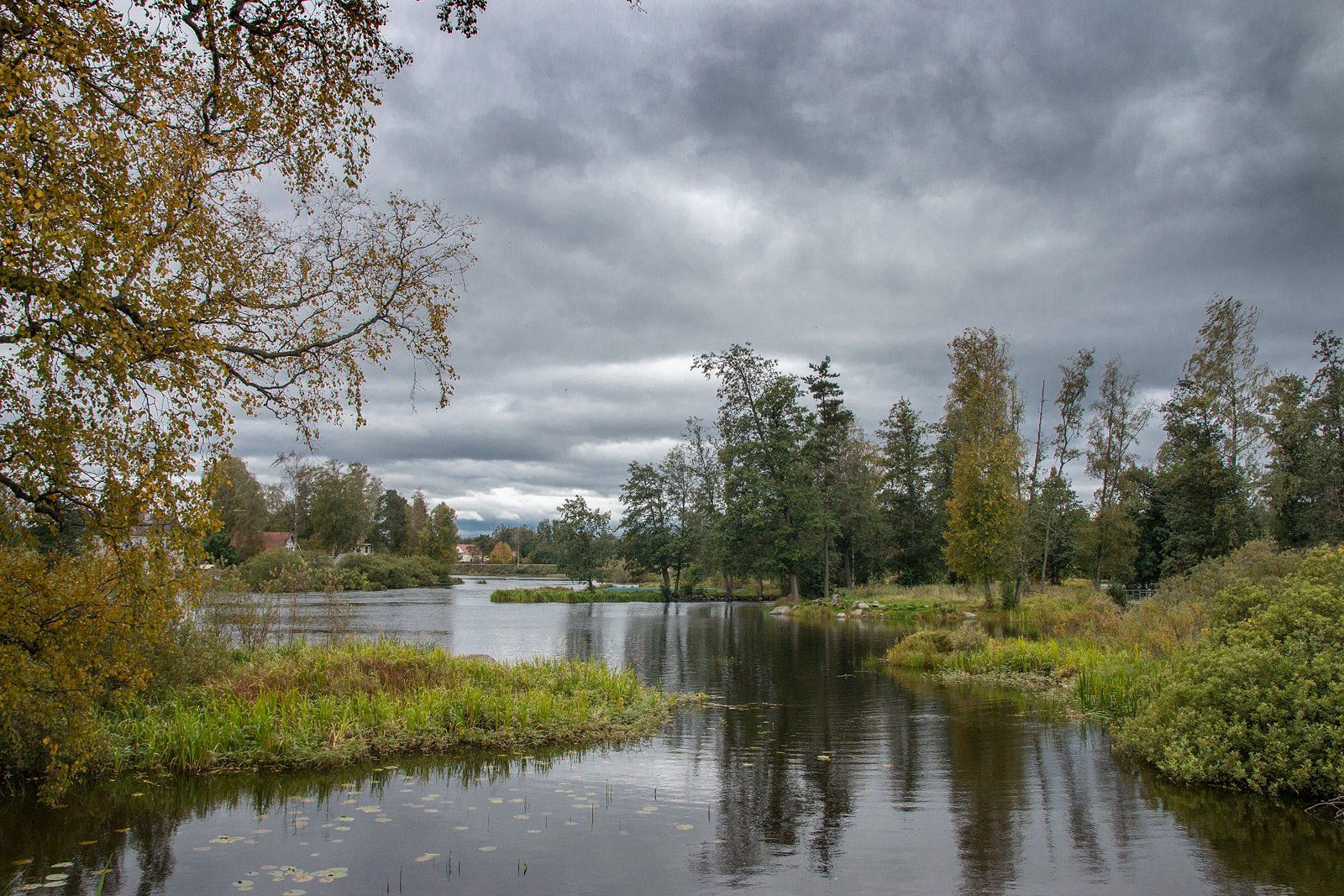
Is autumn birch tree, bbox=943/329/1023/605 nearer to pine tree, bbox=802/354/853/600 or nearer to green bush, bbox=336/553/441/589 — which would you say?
pine tree, bbox=802/354/853/600

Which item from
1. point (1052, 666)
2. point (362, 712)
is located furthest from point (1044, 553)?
point (362, 712)

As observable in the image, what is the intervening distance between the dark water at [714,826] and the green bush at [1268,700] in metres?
0.47

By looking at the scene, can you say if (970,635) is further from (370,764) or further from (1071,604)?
(1071,604)

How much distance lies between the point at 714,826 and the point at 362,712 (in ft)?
19.2

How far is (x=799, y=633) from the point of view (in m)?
33.5

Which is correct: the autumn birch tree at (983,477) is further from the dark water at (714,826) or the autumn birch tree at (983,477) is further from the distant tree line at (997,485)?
the dark water at (714,826)

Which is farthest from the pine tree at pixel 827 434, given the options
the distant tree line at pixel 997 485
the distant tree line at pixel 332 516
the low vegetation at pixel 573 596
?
the distant tree line at pixel 332 516

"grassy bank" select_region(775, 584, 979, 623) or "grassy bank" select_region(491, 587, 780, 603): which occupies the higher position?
"grassy bank" select_region(775, 584, 979, 623)

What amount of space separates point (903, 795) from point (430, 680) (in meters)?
8.28

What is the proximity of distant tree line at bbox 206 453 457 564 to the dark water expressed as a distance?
58864 millimetres

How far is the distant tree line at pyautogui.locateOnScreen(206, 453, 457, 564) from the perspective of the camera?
77688mm

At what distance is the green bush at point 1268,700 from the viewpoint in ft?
28.8

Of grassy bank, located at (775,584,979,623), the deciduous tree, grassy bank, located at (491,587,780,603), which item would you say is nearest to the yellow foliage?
grassy bank, located at (775,584,979,623)

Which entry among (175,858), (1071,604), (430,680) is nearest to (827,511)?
(1071,604)
